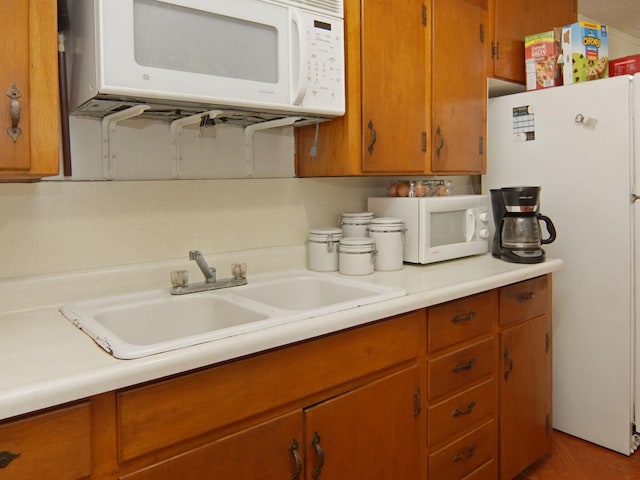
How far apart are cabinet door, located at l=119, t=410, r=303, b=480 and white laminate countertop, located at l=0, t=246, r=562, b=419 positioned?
0.20 m

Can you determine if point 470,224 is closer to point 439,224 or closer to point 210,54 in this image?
point 439,224

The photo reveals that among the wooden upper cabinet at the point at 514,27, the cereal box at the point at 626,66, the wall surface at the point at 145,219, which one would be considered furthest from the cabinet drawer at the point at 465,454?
the cereal box at the point at 626,66

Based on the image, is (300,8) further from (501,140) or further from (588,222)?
(588,222)

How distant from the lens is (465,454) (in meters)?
1.79

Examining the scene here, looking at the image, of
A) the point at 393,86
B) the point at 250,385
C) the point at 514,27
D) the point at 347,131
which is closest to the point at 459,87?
the point at 393,86

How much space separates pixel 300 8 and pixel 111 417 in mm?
1279

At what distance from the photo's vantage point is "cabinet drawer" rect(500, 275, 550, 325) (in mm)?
1936

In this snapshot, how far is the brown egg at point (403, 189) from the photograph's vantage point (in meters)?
2.20

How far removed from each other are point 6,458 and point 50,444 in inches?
2.7

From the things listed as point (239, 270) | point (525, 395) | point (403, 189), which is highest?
point (403, 189)

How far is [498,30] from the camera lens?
2.33 m

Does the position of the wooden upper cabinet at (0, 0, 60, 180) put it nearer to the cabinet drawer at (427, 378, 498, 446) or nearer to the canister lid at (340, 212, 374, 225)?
the canister lid at (340, 212, 374, 225)

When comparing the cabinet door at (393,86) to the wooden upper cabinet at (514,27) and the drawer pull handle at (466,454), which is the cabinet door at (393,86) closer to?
the wooden upper cabinet at (514,27)

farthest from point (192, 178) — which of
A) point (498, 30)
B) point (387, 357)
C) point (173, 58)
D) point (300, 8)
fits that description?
point (498, 30)
